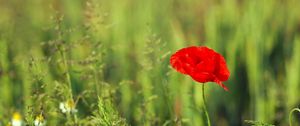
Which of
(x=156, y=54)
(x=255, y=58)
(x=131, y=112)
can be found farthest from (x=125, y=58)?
(x=156, y=54)

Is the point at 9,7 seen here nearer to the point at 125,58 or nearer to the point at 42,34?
the point at 42,34

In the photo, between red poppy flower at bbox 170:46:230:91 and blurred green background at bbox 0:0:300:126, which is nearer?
red poppy flower at bbox 170:46:230:91

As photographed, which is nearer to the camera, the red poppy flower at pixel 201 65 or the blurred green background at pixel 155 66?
the red poppy flower at pixel 201 65

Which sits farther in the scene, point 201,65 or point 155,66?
point 155,66
